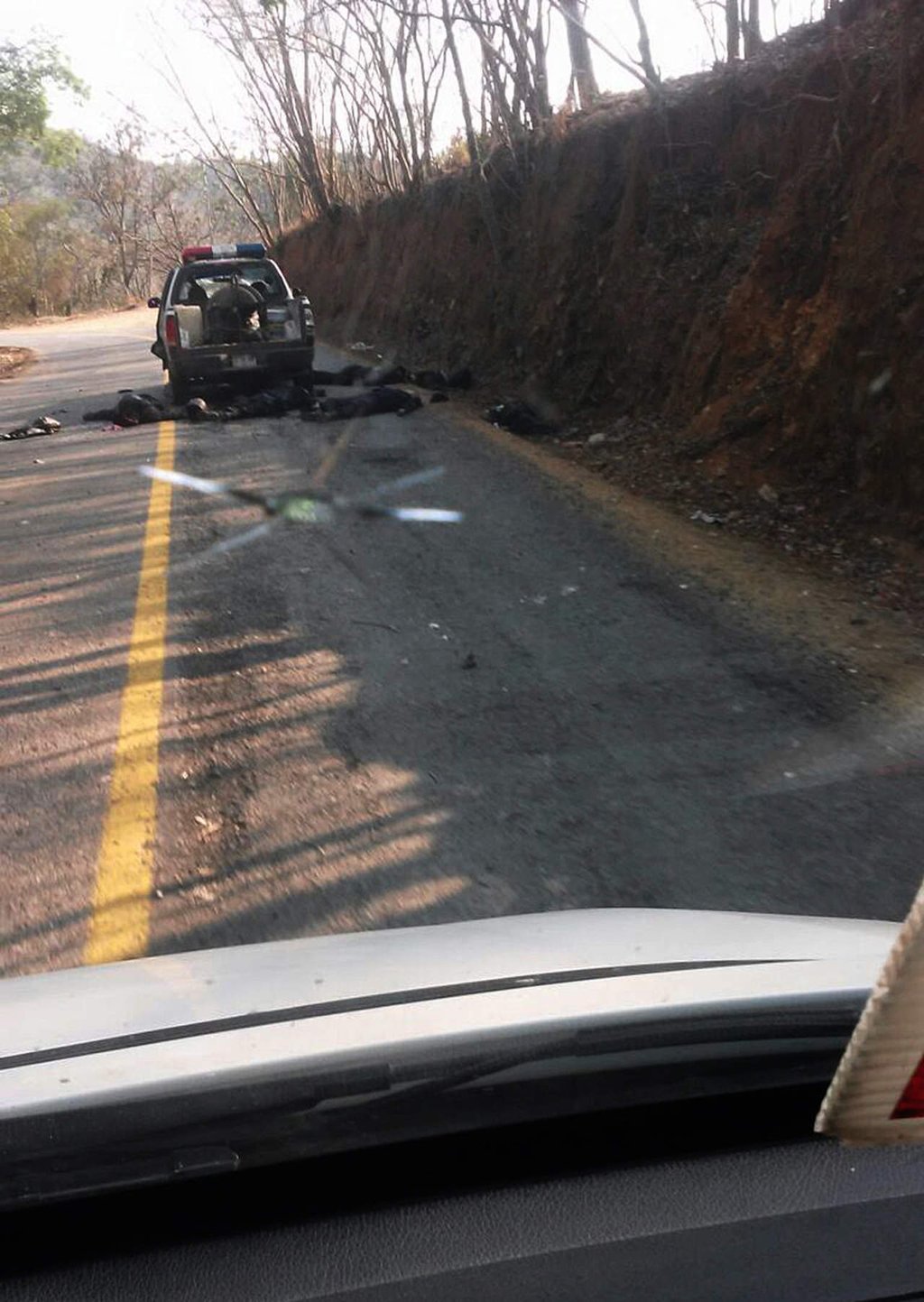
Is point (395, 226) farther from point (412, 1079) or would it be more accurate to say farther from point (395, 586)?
point (412, 1079)

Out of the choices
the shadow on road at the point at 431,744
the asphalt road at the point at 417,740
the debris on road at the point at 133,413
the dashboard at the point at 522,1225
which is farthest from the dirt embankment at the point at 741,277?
the dashboard at the point at 522,1225

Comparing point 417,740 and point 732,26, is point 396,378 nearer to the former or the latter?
point 732,26

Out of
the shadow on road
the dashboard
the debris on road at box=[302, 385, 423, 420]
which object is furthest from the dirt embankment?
the dashboard

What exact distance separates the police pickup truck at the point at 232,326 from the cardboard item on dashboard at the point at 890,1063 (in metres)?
15.8

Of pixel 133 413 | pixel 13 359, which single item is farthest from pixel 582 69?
pixel 13 359

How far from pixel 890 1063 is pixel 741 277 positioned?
12075 mm

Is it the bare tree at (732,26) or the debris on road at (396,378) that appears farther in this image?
the debris on road at (396,378)

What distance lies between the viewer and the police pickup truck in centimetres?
1612

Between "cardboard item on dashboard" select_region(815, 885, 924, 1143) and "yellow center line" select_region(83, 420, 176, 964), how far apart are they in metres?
2.94

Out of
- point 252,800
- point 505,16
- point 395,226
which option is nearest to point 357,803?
point 252,800

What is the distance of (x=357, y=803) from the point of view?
15.9 feet

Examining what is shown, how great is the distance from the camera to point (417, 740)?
5445mm

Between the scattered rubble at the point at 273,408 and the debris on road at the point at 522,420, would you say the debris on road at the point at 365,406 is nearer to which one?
the scattered rubble at the point at 273,408

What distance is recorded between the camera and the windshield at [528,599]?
12.7 ft
